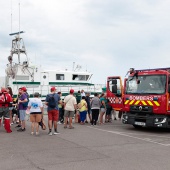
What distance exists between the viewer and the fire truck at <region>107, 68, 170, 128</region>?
1143 centimetres

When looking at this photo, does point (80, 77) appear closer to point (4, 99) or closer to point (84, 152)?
point (4, 99)

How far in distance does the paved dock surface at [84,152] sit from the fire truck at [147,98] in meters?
1.01

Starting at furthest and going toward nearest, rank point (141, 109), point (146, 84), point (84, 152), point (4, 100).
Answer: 1. point (146, 84)
2. point (141, 109)
3. point (4, 100)
4. point (84, 152)

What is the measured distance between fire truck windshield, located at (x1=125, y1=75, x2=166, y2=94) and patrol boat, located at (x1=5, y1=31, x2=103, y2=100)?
13.1 meters

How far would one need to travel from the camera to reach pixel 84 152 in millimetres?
7801

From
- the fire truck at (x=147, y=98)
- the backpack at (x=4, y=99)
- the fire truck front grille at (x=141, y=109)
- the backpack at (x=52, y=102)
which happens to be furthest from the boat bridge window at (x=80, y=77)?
the backpack at (x=52, y=102)

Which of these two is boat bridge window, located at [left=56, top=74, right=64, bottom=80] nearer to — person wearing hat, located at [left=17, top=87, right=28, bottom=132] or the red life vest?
person wearing hat, located at [left=17, top=87, right=28, bottom=132]

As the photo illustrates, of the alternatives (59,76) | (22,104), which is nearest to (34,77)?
(59,76)

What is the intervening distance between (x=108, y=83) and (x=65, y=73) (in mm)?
11294

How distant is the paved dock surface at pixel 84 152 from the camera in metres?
6.41

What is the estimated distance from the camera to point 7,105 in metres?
11.7

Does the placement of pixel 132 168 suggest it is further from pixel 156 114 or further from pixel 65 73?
pixel 65 73

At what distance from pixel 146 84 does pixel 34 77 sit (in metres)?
14.9

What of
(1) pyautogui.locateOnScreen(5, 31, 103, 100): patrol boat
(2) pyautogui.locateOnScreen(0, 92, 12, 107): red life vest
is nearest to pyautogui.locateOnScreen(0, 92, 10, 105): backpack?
(2) pyautogui.locateOnScreen(0, 92, 12, 107): red life vest
